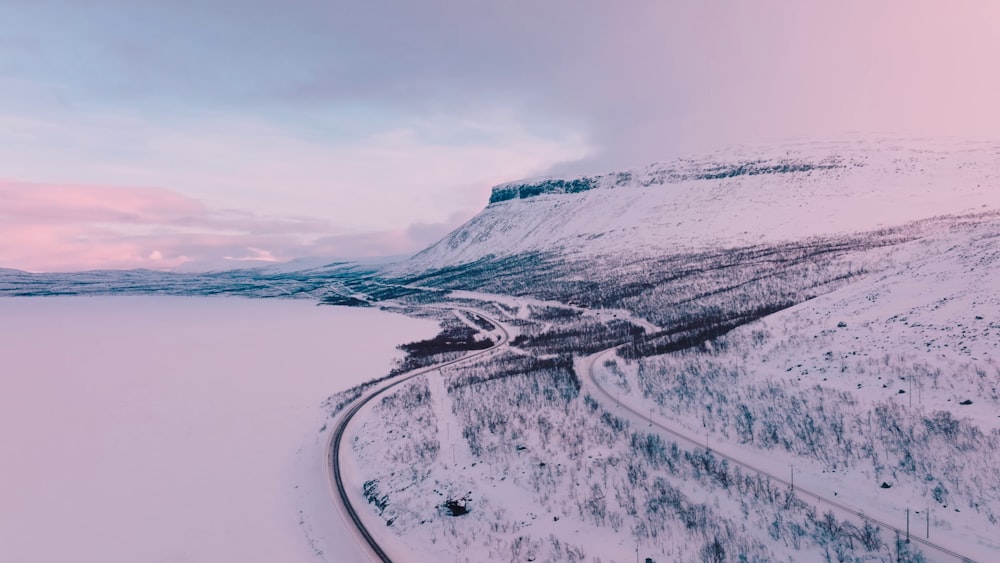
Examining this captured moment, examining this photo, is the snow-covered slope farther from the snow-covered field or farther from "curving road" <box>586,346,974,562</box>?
the snow-covered field

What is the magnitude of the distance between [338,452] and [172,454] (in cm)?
840

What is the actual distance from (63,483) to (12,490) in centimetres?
159

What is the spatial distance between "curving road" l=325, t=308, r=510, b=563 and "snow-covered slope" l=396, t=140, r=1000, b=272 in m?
83.3

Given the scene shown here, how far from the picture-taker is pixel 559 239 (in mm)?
160250

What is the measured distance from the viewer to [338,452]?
22781mm

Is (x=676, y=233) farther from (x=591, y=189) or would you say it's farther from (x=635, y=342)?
(x=635, y=342)

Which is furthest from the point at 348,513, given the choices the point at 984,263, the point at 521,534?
the point at 984,263

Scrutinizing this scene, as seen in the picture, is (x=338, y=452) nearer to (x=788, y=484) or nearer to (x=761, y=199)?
(x=788, y=484)

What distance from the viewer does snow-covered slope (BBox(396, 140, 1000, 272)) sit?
102 metres

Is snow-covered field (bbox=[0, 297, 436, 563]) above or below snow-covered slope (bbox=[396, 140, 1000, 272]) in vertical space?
below

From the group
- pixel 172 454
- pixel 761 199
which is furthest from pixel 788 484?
pixel 761 199

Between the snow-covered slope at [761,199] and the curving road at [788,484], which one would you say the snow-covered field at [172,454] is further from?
the snow-covered slope at [761,199]

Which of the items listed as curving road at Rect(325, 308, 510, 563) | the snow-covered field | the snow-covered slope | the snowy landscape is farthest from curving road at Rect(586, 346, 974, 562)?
the snow-covered slope

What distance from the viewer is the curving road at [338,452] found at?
14.8 m
